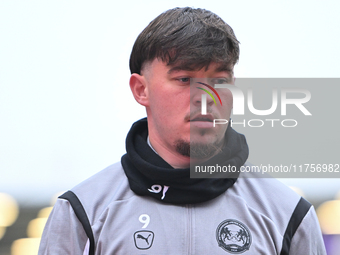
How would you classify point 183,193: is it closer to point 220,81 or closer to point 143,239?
point 143,239

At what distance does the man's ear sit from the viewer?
1.52 m

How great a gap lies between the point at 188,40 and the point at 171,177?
50 cm

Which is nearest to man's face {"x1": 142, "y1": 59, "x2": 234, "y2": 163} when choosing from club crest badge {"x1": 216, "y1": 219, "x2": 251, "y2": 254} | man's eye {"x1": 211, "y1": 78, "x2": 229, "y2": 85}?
man's eye {"x1": 211, "y1": 78, "x2": 229, "y2": 85}

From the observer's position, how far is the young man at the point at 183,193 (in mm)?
1341

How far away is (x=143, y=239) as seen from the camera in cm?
133

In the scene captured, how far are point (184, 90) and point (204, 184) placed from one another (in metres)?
0.34

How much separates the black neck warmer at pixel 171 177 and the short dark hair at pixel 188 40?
320 millimetres

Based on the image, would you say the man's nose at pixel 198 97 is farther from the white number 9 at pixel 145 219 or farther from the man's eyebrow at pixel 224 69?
the white number 9 at pixel 145 219

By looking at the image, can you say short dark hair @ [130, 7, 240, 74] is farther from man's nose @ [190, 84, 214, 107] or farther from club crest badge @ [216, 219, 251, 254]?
club crest badge @ [216, 219, 251, 254]

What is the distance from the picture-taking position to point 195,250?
131 centimetres

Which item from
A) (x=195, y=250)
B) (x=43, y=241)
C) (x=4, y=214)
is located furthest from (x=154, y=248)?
(x=4, y=214)

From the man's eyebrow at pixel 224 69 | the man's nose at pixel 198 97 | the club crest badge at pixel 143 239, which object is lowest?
the club crest badge at pixel 143 239

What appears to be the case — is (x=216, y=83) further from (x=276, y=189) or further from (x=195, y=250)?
(x=195, y=250)

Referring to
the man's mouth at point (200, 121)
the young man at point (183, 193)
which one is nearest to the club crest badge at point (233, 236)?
the young man at point (183, 193)
